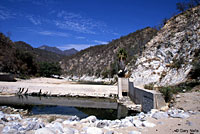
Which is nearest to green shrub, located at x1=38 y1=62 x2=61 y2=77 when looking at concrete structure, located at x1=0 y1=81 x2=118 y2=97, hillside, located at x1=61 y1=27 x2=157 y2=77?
hillside, located at x1=61 y1=27 x2=157 y2=77

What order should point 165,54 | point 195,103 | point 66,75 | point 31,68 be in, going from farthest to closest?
point 66,75 < point 31,68 < point 165,54 < point 195,103

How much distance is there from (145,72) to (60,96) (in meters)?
14.0

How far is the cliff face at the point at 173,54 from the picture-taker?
1733 cm

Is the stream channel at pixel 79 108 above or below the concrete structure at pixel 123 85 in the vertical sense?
below

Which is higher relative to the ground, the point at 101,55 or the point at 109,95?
the point at 101,55

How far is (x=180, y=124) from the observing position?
210 inches

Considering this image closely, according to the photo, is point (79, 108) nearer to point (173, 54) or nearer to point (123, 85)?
point (123, 85)

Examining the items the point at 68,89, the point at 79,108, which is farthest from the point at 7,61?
the point at 79,108

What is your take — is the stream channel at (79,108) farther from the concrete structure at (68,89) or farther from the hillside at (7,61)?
the hillside at (7,61)

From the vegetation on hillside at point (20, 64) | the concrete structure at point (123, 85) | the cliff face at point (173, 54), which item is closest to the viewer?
the cliff face at point (173, 54)

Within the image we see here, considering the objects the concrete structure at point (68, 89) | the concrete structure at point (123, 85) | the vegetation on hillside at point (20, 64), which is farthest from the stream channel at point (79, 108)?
the vegetation on hillside at point (20, 64)

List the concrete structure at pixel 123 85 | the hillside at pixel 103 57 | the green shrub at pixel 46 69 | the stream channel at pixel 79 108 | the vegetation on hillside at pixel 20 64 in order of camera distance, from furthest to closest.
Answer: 1. the hillside at pixel 103 57
2. the green shrub at pixel 46 69
3. the vegetation on hillside at pixel 20 64
4. the concrete structure at pixel 123 85
5. the stream channel at pixel 79 108

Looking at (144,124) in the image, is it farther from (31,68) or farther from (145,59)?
(31,68)

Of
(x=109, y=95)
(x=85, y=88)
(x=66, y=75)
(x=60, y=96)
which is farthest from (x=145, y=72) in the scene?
(x=66, y=75)
